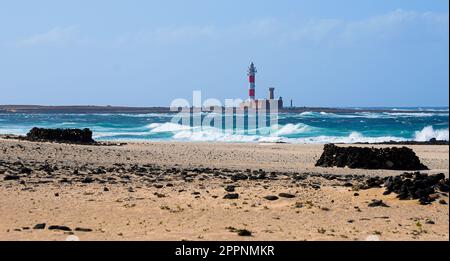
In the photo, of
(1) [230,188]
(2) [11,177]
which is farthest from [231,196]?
(2) [11,177]

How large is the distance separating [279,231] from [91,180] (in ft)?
22.4

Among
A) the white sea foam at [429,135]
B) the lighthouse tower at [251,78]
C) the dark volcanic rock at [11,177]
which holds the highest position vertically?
the lighthouse tower at [251,78]

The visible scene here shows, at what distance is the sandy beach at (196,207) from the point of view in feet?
32.8

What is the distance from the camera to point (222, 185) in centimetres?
1538

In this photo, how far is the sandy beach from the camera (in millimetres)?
10000

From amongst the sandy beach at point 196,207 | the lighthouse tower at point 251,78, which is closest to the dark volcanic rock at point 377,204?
the sandy beach at point 196,207

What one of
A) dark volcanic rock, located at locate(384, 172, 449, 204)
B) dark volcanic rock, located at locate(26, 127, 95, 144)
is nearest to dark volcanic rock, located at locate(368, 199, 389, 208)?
dark volcanic rock, located at locate(384, 172, 449, 204)

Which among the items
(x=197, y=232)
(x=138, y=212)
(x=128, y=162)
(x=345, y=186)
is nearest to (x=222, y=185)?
(x=345, y=186)

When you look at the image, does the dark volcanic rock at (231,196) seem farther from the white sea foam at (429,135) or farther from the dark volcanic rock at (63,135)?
the white sea foam at (429,135)

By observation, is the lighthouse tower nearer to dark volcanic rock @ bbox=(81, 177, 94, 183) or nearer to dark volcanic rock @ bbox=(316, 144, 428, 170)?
dark volcanic rock @ bbox=(316, 144, 428, 170)

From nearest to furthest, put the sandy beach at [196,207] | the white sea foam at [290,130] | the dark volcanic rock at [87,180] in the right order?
the sandy beach at [196,207] → the dark volcanic rock at [87,180] → the white sea foam at [290,130]

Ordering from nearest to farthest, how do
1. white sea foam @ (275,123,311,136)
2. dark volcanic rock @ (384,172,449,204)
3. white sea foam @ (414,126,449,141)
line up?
dark volcanic rock @ (384,172,449,204)
white sea foam @ (414,126,449,141)
white sea foam @ (275,123,311,136)
